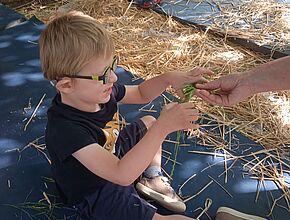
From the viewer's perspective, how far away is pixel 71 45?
5.02ft

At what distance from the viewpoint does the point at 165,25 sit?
376cm

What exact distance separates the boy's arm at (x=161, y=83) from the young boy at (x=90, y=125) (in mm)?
37

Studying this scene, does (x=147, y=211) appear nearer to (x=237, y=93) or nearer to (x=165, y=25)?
(x=237, y=93)

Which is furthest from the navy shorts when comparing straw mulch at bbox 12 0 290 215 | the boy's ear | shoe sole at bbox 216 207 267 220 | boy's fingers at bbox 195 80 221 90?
straw mulch at bbox 12 0 290 215

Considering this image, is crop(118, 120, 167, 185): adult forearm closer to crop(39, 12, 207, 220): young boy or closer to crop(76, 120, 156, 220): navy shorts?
crop(39, 12, 207, 220): young boy

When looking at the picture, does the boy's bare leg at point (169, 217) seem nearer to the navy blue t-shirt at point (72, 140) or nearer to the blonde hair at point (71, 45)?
the navy blue t-shirt at point (72, 140)

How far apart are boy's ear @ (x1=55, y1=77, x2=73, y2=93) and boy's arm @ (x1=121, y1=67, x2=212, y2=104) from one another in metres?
0.43

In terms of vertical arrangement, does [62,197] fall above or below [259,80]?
below

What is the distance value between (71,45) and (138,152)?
0.41 meters

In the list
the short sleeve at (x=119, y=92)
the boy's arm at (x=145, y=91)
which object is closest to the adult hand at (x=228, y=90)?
the boy's arm at (x=145, y=91)

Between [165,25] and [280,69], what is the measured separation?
192cm

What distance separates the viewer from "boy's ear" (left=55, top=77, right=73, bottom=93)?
5.15 feet

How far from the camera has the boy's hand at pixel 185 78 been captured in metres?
1.82

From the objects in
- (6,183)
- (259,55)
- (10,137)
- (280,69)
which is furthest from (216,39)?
(6,183)
